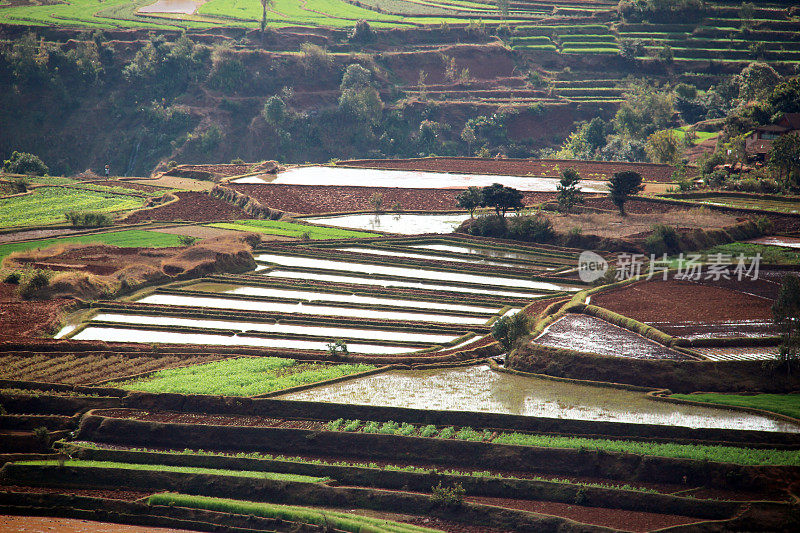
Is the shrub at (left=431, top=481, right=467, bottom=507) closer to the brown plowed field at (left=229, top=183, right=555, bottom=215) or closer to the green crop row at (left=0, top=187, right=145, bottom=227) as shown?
the brown plowed field at (left=229, top=183, right=555, bottom=215)

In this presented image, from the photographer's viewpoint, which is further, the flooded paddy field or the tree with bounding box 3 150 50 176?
the tree with bounding box 3 150 50 176

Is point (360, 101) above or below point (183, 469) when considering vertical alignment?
above

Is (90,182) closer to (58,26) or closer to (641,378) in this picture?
(58,26)

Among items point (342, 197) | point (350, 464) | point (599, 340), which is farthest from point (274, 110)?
point (350, 464)

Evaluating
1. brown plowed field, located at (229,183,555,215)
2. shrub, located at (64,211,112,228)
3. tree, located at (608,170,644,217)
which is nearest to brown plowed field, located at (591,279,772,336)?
tree, located at (608,170,644,217)

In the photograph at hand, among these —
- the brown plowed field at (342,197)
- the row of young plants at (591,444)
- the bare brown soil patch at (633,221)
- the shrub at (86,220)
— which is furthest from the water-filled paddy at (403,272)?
the row of young plants at (591,444)

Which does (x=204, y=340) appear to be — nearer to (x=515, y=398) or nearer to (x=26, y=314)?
(x=26, y=314)

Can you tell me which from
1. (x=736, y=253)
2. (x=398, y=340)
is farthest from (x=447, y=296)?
(x=736, y=253)
